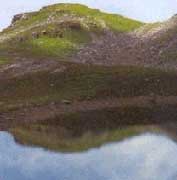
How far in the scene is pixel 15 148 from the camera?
5550 cm

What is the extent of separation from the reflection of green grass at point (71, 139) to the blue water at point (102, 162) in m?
1.54

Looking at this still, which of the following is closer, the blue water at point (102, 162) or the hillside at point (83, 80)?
the blue water at point (102, 162)

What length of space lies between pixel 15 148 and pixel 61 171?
11920 millimetres

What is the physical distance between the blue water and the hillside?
153 inches

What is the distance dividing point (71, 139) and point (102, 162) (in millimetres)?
11429

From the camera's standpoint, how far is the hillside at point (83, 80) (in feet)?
216

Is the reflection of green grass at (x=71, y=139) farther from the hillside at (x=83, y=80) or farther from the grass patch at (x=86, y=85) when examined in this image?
the grass patch at (x=86, y=85)

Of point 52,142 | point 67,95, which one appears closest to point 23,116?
point 67,95

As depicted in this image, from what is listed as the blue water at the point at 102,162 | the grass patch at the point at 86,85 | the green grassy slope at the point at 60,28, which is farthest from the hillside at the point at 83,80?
the blue water at the point at 102,162

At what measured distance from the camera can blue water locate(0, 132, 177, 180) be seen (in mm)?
42125

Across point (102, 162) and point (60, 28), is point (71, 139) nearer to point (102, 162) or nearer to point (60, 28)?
point (102, 162)

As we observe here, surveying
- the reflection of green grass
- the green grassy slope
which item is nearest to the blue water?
the reflection of green grass

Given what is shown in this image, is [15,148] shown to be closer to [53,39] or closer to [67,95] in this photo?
[67,95]

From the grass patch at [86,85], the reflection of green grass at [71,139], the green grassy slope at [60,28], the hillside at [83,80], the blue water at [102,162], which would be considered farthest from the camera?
the green grassy slope at [60,28]
